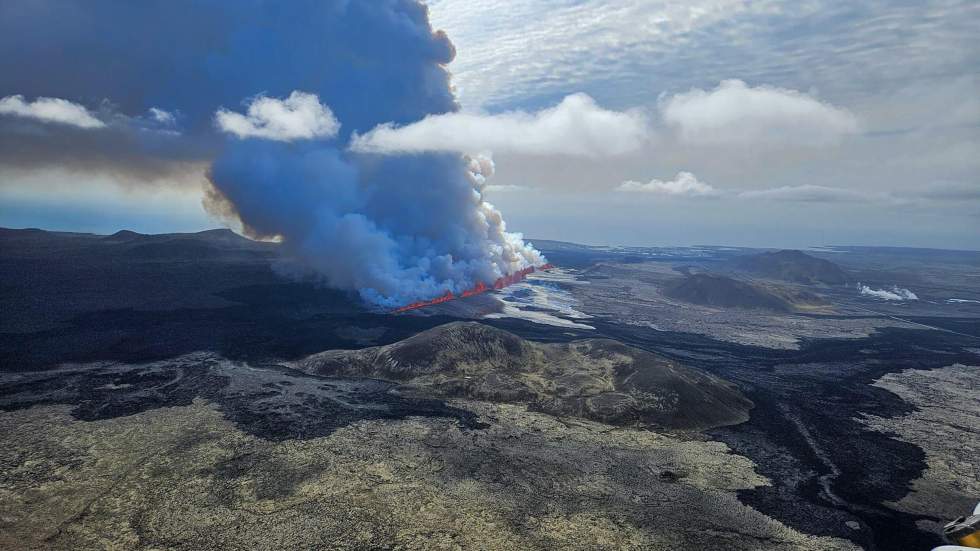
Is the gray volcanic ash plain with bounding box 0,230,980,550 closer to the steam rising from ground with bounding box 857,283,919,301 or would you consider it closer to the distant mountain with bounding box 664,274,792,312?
the distant mountain with bounding box 664,274,792,312

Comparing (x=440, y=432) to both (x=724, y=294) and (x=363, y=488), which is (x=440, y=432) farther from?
(x=724, y=294)

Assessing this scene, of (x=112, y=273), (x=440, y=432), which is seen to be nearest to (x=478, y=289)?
(x=112, y=273)

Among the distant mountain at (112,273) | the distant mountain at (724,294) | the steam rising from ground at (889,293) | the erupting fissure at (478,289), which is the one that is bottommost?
the steam rising from ground at (889,293)

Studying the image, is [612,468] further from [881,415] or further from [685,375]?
[881,415]

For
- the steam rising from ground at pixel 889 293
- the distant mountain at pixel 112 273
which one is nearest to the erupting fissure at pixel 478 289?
the distant mountain at pixel 112 273

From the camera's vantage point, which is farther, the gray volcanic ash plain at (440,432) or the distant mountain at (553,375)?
the distant mountain at (553,375)

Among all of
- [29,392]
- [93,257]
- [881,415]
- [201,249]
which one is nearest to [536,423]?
[881,415]

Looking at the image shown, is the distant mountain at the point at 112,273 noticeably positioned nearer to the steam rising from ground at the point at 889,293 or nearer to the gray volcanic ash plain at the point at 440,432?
the gray volcanic ash plain at the point at 440,432
